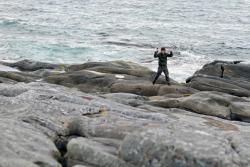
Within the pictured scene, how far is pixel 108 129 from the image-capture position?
12.9m

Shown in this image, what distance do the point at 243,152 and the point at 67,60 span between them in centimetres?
4411

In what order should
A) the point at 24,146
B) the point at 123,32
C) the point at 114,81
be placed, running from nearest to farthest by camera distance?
the point at 24,146 → the point at 114,81 → the point at 123,32

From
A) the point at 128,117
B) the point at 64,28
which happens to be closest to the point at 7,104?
the point at 128,117

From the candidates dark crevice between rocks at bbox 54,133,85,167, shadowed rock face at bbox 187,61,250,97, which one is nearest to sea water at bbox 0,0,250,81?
shadowed rock face at bbox 187,61,250,97

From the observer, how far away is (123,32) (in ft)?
241

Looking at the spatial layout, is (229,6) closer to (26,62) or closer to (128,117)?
(26,62)

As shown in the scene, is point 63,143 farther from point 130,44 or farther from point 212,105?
point 130,44

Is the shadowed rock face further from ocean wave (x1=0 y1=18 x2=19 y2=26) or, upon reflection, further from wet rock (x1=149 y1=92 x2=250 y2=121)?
ocean wave (x1=0 y1=18 x2=19 y2=26)

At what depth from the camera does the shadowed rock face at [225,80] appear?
3012 centimetres

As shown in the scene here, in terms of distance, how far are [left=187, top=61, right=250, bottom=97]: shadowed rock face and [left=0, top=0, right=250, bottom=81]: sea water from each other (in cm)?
596

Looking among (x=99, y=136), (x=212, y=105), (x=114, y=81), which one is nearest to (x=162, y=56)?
(x=114, y=81)

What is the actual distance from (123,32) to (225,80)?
41.7 m

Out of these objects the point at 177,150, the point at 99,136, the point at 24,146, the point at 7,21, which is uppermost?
the point at 177,150

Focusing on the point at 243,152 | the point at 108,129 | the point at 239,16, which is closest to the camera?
the point at 243,152
